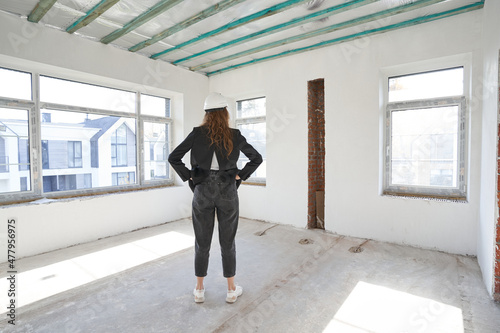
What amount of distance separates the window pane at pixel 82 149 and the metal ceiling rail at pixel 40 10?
1105mm

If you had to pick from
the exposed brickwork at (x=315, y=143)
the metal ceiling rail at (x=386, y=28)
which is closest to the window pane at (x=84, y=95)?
the metal ceiling rail at (x=386, y=28)

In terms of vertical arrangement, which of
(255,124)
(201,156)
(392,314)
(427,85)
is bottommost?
(392,314)

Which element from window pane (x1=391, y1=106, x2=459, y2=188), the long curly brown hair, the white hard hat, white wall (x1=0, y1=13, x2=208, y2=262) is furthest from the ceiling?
the long curly brown hair

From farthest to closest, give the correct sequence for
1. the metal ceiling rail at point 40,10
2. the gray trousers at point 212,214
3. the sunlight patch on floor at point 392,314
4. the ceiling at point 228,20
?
the ceiling at point 228,20, the metal ceiling rail at point 40,10, the gray trousers at point 212,214, the sunlight patch on floor at point 392,314

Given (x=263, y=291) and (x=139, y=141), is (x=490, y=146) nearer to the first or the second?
(x=263, y=291)

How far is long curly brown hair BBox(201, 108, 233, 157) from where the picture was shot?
7.15ft

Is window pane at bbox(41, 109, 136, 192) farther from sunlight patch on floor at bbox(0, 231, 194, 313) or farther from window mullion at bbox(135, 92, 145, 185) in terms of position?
sunlight patch on floor at bbox(0, 231, 194, 313)

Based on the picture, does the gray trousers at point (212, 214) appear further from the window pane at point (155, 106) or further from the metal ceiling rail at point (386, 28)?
the window pane at point (155, 106)

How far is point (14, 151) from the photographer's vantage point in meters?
3.33

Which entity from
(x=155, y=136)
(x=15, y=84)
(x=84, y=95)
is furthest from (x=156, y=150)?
(x=15, y=84)

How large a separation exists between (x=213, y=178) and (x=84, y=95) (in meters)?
3.04

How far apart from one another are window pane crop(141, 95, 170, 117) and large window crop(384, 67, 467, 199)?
12.5ft

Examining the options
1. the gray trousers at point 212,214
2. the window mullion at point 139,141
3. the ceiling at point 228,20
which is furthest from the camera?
the window mullion at point 139,141

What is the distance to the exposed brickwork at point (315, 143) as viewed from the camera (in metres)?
4.34
